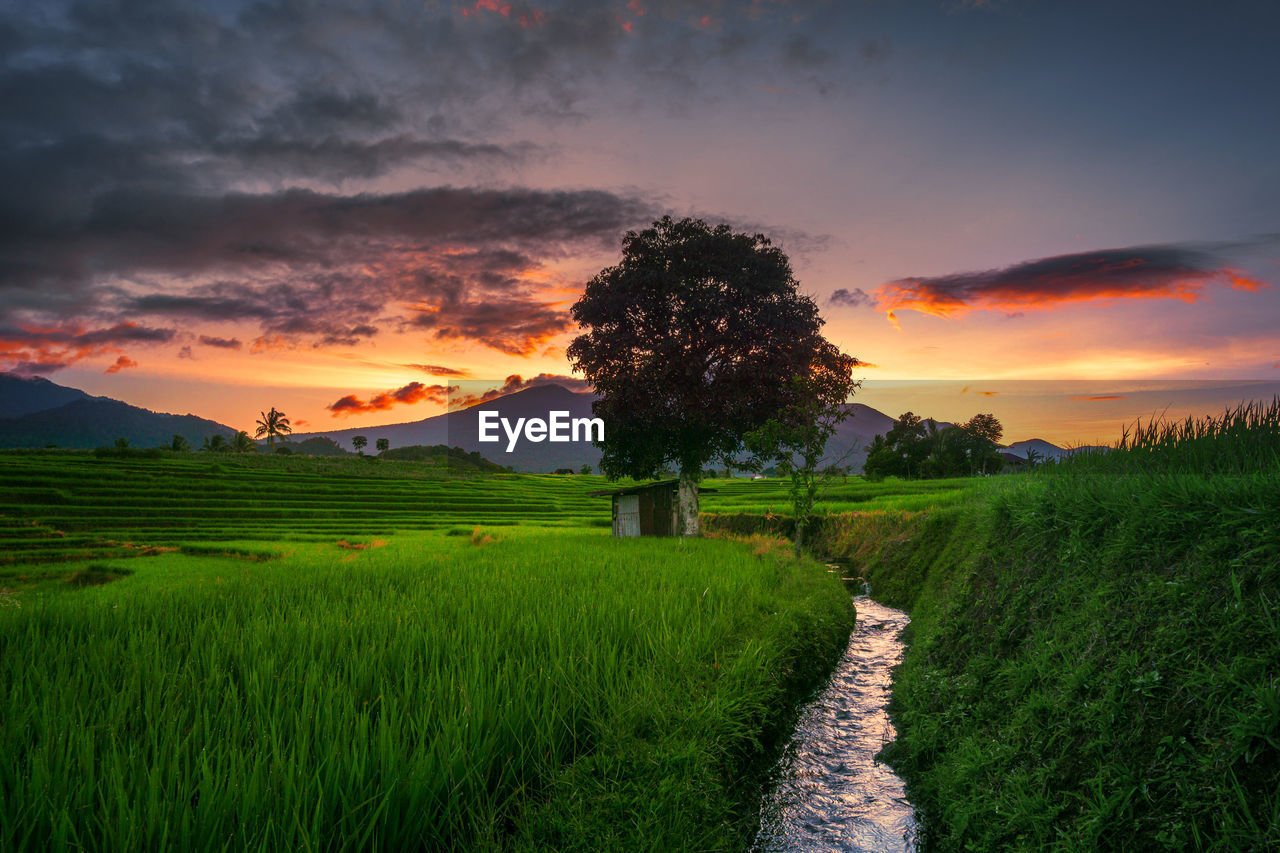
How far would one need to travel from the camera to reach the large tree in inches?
916

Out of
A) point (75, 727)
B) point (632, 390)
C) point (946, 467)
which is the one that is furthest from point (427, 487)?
point (75, 727)

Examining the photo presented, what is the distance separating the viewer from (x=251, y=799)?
2.98 m

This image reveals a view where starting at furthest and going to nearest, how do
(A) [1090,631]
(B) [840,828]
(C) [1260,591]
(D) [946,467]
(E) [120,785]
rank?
(D) [946,467] < (B) [840,828] < (A) [1090,631] < (C) [1260,591] < (E) [120,785]

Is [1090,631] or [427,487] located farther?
[427,487]

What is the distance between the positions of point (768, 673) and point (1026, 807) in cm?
383

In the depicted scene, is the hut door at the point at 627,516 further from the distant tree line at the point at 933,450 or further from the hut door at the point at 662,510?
the distant tree line at the point at 933,450

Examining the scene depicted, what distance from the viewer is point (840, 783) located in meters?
6.86

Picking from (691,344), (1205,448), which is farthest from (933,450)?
(1205,448)

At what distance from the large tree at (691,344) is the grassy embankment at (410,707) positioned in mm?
10620

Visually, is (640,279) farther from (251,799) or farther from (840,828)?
(251,799)

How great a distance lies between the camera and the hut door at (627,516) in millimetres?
29781

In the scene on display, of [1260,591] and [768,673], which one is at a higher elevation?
[1260,591]

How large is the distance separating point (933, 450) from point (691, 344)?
7542 centimetres

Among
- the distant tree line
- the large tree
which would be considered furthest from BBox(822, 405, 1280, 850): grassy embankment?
the distant tree line
